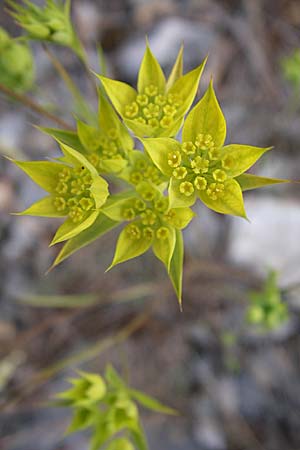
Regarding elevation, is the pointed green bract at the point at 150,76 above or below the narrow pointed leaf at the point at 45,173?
above

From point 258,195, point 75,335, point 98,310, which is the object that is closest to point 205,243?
point 258,195

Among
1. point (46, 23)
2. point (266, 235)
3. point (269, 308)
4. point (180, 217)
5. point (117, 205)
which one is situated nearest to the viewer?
point (180, 217)

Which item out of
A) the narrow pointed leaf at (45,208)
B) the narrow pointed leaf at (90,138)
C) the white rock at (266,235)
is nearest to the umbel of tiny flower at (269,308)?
the white rock at (266,235)

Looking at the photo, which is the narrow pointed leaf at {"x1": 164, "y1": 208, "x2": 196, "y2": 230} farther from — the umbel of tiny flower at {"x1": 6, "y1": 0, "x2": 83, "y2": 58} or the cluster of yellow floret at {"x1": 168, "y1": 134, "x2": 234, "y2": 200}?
the umbel of tiny flower at {"x1": 6, "y1": 0, "x2": 83, "y2": 58}

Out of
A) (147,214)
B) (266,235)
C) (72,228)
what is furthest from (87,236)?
(266,235)

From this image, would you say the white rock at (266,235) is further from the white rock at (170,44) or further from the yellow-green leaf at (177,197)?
the yellow-green leaf at (177,197)

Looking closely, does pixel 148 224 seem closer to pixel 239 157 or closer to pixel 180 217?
pixel 180 217

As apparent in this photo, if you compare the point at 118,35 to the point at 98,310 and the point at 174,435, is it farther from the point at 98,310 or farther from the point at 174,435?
the point at 174,435
